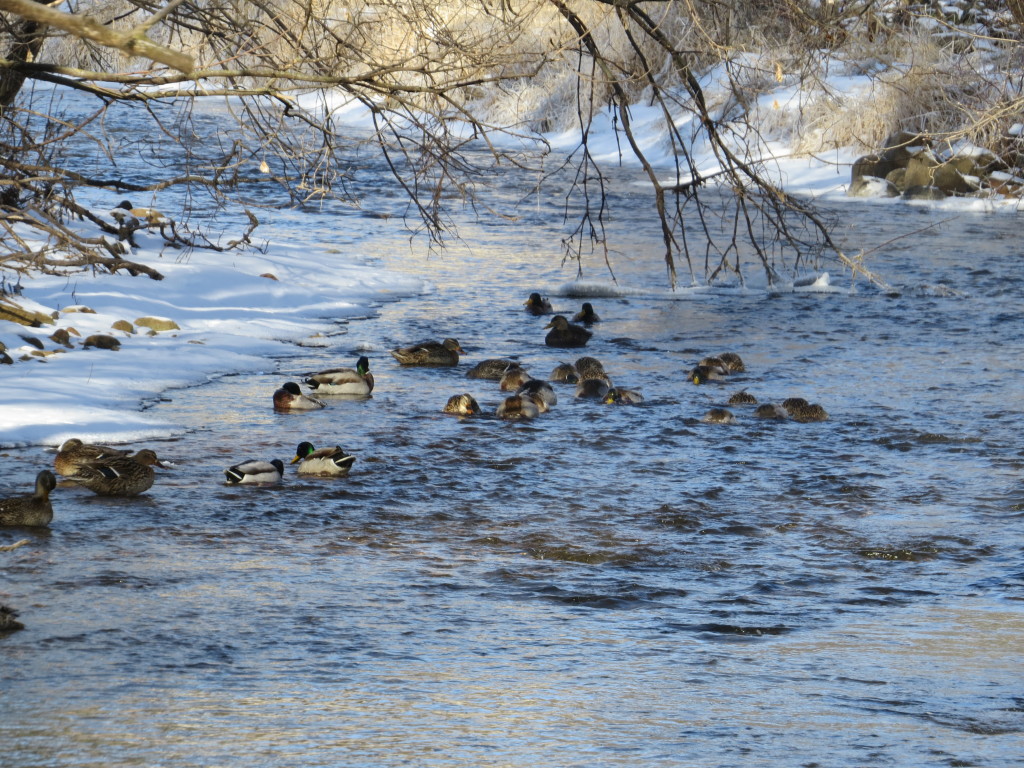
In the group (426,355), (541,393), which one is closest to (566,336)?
(426,355)

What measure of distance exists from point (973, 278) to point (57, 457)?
38.1 ft

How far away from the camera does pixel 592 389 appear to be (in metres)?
10.6

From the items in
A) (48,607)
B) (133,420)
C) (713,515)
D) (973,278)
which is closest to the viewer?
(48,607)

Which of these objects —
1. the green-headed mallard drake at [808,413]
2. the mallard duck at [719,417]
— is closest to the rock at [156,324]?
the mallard duck at [719,417]

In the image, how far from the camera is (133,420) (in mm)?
9055

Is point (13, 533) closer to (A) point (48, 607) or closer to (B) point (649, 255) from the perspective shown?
(A) point (48, 607)

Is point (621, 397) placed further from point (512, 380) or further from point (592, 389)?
point (512, 380)

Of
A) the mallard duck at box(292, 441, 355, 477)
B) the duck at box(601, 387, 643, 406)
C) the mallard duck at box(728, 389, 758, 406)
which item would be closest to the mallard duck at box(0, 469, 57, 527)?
the mallard duck at box(292, 441, 355, 477)

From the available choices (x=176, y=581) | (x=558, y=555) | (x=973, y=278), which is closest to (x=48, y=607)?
(x=176, y=581)

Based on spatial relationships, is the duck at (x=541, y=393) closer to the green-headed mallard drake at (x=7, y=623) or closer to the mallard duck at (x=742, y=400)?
the mallard duck at (x=742, y=400)

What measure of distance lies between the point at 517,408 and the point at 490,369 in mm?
1455

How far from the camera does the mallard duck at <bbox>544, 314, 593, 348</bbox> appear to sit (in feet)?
42.0

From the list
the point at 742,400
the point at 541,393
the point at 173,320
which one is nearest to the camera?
the point at 541,393

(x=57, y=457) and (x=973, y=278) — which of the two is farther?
(x=973, y=278)
